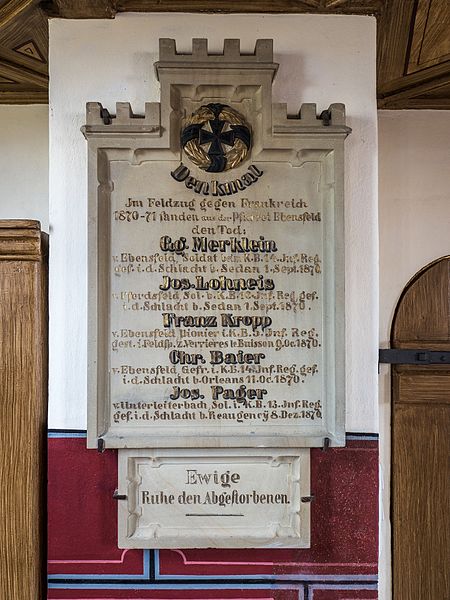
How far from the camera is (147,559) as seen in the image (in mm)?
1724

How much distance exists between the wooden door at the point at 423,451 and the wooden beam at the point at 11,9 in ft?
5.68

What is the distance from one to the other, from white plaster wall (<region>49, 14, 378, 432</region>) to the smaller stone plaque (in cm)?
26

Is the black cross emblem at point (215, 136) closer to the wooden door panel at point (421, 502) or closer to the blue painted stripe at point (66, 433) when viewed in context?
the blue painted stripe at point (66, 433)

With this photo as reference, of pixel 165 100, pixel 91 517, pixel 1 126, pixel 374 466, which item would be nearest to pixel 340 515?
pixel 374 466

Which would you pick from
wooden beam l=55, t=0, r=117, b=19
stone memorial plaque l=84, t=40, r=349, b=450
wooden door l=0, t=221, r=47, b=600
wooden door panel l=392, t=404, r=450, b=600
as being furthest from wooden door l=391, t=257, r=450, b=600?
wooden beam l=55, t=0, r=117, b=19

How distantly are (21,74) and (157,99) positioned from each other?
2.29 feet

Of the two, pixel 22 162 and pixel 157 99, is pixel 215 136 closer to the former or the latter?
pixel 157 99

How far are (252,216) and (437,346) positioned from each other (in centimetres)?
110

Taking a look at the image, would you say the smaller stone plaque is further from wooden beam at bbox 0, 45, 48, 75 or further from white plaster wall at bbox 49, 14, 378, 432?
wooden beam at bbox 0, 45, 48, 75

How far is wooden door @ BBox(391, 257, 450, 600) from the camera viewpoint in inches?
92.2

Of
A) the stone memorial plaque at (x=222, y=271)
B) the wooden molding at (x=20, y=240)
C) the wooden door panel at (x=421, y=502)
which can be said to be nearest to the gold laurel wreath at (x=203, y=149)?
the stone memorial plaque at (x=222, y=271)

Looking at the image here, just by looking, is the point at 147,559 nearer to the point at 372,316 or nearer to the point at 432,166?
the point at 372,316

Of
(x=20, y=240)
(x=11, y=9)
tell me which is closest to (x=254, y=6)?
(x=11, y=9)

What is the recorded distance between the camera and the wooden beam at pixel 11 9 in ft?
5.57
